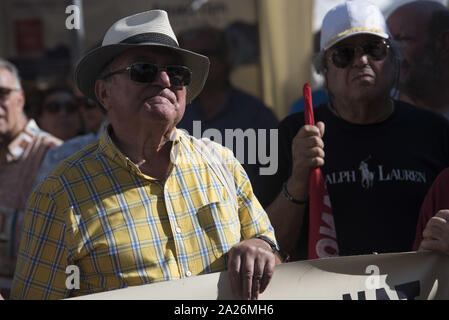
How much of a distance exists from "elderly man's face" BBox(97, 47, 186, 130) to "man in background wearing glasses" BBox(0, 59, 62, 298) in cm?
134

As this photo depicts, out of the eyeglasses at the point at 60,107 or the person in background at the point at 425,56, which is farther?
the eyeglasses at the point at 60,107

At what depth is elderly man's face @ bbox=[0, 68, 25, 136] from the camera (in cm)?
438

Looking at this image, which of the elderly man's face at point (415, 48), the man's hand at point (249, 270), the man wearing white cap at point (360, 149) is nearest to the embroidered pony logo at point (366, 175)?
the man wearing white cap at point (360, 149)

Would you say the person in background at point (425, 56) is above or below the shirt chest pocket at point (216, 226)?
above

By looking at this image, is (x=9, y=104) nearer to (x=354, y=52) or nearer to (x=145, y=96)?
(x=145, y=96)

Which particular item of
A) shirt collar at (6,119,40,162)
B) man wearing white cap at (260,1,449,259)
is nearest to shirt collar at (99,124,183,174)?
man wearing white cap at (260,1,449,259)

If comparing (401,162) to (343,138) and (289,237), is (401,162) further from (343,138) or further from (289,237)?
(289,237)

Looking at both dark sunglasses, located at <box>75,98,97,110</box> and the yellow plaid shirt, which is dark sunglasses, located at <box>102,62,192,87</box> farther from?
dark sunglasses, located at <box>75,98,97,110</box>

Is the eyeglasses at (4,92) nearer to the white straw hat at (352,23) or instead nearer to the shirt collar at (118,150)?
the shirt collar at (118,150)

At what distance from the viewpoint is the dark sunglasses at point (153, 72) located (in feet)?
8.85

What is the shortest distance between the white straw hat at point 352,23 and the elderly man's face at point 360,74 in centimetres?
3

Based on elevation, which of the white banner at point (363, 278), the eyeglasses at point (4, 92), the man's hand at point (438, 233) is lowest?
the white banner at point (363, 278)

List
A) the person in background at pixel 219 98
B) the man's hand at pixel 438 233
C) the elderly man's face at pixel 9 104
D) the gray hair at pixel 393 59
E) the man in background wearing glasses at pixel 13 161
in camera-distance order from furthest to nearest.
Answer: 1. the person in background at pixel 219 98
2. the elderly man's face at pixel 9 104
3. the man in background wearing glasses at pixel 13 161
4. the gray hair at pixel 393 59
5. the man's hand at pixel 438 233

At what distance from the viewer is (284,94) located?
6.32 metres
